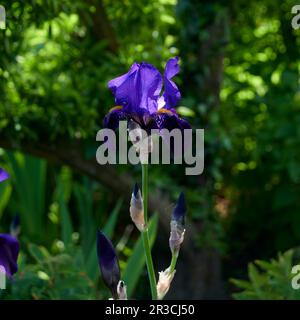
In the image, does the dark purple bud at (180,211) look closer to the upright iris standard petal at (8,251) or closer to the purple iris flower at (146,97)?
the purple iris flower at (146,97)

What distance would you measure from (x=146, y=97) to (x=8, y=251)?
43cm

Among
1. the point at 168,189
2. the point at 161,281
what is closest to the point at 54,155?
the point at 168,189

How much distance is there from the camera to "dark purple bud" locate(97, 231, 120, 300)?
130 centimetres

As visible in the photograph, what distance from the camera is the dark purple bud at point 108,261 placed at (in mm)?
1304

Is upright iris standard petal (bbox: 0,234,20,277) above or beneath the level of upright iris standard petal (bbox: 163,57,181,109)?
beneath

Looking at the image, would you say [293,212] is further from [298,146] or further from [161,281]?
[161,281]

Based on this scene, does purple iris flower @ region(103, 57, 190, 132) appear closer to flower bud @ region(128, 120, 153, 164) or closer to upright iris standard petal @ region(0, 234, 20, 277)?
flower bud @ region(128, 120, 153, 164)

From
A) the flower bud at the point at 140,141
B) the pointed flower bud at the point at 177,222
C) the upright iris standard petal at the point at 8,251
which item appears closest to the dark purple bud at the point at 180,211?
the pointed flower bud at the point at 177,222

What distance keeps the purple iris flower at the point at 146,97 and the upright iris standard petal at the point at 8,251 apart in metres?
0.32

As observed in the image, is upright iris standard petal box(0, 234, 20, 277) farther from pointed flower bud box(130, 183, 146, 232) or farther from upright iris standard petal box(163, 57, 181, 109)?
upright iris standard petal box(163, 57, 181, 109)

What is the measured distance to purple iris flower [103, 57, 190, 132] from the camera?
4.28ft

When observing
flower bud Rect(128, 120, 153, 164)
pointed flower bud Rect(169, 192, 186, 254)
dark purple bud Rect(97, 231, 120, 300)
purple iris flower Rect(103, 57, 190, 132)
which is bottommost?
dark purple bud Rect(97, 231, 120, 300)

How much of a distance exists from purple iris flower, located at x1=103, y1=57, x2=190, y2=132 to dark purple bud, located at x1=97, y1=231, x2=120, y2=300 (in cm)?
24

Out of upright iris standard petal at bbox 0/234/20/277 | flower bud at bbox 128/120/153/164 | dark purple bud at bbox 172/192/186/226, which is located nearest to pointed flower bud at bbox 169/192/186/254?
dark purple bud at bbox 172/192/186/226
